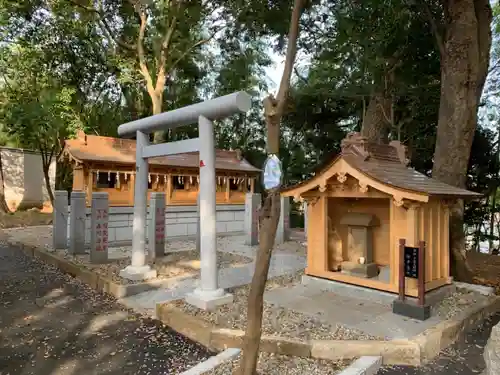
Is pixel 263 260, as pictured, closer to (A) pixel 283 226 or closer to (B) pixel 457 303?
(B) pixel 457 303

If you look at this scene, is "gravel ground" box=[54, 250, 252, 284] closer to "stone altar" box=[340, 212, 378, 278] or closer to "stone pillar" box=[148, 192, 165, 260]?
"stone pillar" box=[148, 192, 165, 260]

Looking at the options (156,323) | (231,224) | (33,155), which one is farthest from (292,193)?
(33,155)

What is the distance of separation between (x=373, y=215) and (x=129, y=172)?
8.58 metres

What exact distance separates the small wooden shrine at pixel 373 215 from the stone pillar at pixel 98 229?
178 inches

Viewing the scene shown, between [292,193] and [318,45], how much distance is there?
7.94 m

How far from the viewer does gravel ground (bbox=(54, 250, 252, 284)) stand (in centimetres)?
777

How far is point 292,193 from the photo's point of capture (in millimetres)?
6688

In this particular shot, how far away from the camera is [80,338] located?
4875mm

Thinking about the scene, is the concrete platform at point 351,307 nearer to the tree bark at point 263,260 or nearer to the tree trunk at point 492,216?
the tree bark at point 263,260

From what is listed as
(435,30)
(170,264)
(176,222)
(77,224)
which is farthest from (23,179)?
(435,30)

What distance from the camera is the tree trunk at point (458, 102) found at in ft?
22.9

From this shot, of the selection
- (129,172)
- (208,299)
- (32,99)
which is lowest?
(208,299)

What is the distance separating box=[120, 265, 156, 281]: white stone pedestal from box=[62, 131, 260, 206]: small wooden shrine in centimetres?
526

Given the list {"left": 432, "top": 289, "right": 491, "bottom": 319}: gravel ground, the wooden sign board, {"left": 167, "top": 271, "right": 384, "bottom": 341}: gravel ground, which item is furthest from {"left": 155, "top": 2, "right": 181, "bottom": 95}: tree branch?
{"left": 432, "top": 289, "right": 491, "bottom": 319}: gravel ground
